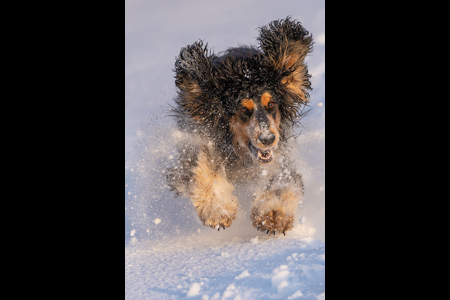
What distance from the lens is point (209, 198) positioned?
13.2ft

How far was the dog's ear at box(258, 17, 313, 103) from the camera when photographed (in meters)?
3.71

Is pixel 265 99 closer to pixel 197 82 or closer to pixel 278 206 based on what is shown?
pixel 197 82

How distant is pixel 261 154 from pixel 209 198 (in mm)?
798

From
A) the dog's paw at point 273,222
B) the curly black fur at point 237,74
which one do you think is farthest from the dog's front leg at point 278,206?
the curly black fur at point 237,74

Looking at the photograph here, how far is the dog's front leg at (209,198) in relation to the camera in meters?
4.02

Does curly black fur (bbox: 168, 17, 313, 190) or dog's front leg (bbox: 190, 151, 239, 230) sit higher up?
curly black fur (bbox: 168, 17, 313, 190)

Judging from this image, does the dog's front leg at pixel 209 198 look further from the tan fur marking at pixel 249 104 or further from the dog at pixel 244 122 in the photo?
the tan fur marking at pixel 249 104

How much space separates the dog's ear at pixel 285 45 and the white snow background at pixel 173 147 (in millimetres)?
108

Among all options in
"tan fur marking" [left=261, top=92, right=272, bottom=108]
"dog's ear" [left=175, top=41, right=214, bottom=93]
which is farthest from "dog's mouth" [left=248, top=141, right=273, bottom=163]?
"dog's ear" [left=175, top=41, right=214, bottom=93]

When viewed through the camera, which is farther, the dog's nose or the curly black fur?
the curly black fur

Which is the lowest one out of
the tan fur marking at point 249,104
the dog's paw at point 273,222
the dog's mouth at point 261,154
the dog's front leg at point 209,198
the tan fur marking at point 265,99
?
the dog's paw at point 273,222

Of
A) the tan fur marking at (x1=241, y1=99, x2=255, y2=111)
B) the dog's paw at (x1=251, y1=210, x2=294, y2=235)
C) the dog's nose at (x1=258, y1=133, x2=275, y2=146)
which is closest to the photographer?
the dog's nose at (x1=258, y1=133, x2=275, y2=146)

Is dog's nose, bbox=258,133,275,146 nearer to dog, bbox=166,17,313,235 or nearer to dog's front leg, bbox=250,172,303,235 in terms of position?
dog, bbox=166,17,313,235

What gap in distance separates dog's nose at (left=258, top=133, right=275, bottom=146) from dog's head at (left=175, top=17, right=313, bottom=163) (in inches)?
1.8
